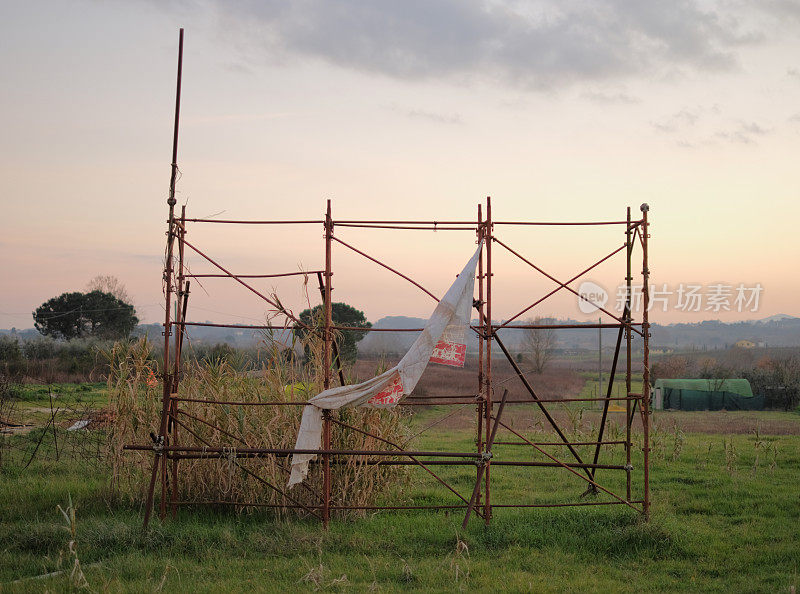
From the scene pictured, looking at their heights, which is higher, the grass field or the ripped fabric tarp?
the ripped fabric tarp

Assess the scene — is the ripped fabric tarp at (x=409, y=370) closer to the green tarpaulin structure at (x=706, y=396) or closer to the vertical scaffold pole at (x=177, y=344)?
the vertical scaffold pole at (x=177, y=344)

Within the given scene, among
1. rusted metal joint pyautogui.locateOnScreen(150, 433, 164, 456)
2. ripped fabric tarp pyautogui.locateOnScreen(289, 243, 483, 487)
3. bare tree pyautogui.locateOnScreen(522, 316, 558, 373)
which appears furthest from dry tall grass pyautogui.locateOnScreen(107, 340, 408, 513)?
bare tree pyautogui.locateOnScreen(522, 316, 558, 373)

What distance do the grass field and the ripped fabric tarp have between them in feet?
3.13

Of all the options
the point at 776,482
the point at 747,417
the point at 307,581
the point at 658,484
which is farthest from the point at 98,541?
the point at 747,417

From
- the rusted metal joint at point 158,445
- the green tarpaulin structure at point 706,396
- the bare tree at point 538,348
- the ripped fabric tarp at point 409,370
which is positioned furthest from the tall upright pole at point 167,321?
the bare tree at point 538,348

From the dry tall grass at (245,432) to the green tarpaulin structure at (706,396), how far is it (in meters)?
19.8

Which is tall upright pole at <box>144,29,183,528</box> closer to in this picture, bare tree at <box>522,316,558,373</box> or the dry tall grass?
the dry tall grass

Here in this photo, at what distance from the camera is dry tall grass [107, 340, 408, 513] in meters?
7.96

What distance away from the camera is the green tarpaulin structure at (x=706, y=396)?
25438mm

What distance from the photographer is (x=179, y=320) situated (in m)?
7.73

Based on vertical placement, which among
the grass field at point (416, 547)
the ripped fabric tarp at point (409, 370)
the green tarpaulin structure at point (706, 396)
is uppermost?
the ripped fabric tarp at point (409, 370)

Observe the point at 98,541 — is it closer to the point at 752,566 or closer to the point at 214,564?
the point at 214,564

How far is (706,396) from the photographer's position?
83.6 feet

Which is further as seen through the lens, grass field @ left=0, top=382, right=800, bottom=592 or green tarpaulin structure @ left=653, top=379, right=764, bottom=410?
green tarpaulin structure @ left=653, top=379, right=764, bottom=410
